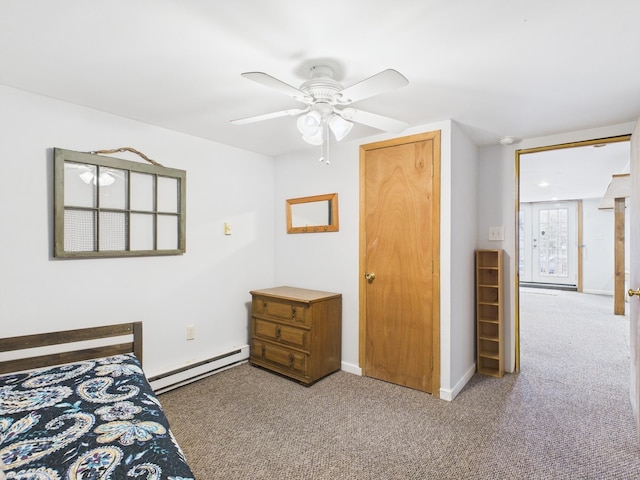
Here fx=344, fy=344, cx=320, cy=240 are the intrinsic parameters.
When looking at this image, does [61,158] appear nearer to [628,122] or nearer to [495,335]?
[495,335]

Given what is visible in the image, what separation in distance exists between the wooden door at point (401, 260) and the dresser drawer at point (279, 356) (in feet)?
1.82

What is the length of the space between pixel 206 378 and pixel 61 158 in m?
2.04

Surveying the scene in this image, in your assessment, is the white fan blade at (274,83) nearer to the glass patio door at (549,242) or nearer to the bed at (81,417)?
the bed at (81,417)

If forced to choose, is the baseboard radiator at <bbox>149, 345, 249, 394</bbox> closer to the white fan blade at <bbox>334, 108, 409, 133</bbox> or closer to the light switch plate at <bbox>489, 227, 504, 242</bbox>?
the white fan blade at <bbox>334, 108, 409, 133</bbox>

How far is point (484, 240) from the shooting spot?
10.9 ft

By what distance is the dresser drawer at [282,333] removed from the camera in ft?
9.64

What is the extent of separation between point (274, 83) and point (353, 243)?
1855 millimetres

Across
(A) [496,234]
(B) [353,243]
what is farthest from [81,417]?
(A) [496,234]

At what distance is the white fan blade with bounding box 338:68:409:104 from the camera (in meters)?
1.42

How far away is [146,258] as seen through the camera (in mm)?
2730

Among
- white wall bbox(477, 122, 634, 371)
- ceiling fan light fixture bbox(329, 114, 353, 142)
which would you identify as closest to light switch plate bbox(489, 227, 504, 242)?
white wall bbox(477, 122, 634, 371)

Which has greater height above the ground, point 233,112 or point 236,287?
point 233,112

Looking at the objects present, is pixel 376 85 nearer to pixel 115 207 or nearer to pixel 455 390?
pixel 115 207

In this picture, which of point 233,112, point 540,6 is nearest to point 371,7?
point 540,6
